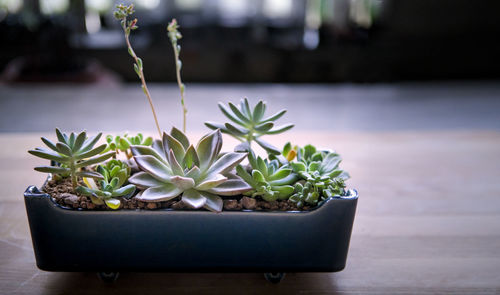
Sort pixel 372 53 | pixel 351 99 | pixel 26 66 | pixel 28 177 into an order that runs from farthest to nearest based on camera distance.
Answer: pixel 372 53, pixel 26 66, pixel 351 99, pixel 28 177

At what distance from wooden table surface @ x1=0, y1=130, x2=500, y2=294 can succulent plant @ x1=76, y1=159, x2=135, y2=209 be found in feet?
0.37

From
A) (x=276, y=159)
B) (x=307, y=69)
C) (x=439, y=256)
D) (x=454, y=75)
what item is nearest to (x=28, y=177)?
(x=276, y=159)

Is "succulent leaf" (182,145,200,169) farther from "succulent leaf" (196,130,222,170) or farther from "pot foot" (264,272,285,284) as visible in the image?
"pot foot" (264,272,285,284)

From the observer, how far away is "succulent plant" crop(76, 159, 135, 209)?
0.53 m

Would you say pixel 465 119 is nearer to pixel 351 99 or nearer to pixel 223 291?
pixel 351 99

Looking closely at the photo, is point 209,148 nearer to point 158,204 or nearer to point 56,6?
point 158,204

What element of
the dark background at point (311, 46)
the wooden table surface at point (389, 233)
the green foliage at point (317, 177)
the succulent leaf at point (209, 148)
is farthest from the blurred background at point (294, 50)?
the succulent leaf at point (209, 148)

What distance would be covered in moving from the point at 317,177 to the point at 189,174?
16cm

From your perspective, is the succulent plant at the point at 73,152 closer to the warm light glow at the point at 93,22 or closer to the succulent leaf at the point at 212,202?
the succulent leaf at the point at 212,202

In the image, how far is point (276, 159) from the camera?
0.66m

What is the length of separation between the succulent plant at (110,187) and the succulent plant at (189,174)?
24 millimetres

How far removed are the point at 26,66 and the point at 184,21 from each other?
12.1ft

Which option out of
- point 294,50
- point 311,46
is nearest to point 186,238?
point 294,50

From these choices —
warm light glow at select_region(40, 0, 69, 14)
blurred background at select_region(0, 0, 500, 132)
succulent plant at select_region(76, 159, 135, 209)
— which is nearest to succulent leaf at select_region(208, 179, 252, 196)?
succulent plant at select_region(76, 159, 135, 209)
